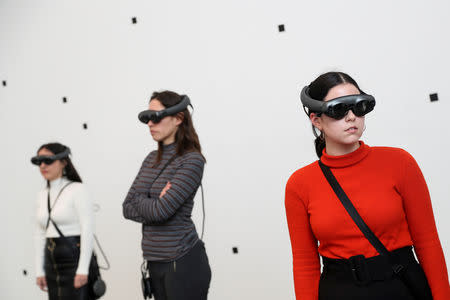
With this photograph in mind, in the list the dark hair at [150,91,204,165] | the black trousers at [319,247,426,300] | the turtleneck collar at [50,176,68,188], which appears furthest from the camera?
the turtleneck collar at [50,176,68,188]

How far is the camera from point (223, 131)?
3736 mm

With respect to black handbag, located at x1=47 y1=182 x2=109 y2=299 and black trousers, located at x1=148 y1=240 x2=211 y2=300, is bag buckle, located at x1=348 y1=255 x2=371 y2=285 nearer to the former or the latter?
black trousers, located at x1=148 y1=240 x2=211 y2=300

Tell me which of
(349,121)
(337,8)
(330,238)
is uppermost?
(337,8)

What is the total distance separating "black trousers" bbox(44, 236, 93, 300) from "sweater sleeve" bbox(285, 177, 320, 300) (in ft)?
5.91

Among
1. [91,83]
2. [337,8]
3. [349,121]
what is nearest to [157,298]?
[349,121]

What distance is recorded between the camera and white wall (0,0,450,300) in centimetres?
306

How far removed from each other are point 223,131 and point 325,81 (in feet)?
7.09

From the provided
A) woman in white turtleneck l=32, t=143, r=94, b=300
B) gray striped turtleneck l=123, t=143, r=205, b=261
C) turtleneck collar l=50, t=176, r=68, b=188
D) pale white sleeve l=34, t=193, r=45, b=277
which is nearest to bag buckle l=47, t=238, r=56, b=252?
woman in white turtleneck l=32, t=143, r=94, b=300

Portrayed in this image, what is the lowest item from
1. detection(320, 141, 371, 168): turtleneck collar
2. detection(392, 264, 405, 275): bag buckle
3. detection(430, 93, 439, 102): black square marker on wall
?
detection(392, 264, 405, 275): bag buckle

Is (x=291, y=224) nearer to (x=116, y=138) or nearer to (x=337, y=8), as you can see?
(x=337, y=8)

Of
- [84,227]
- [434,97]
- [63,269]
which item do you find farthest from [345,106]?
[63,269]

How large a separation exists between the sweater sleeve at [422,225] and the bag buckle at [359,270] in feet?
0.67

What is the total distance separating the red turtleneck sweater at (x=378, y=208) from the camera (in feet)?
4.88

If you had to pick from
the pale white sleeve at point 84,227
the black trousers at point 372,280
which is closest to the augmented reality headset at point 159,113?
the pale white sleeve at point 84,227
